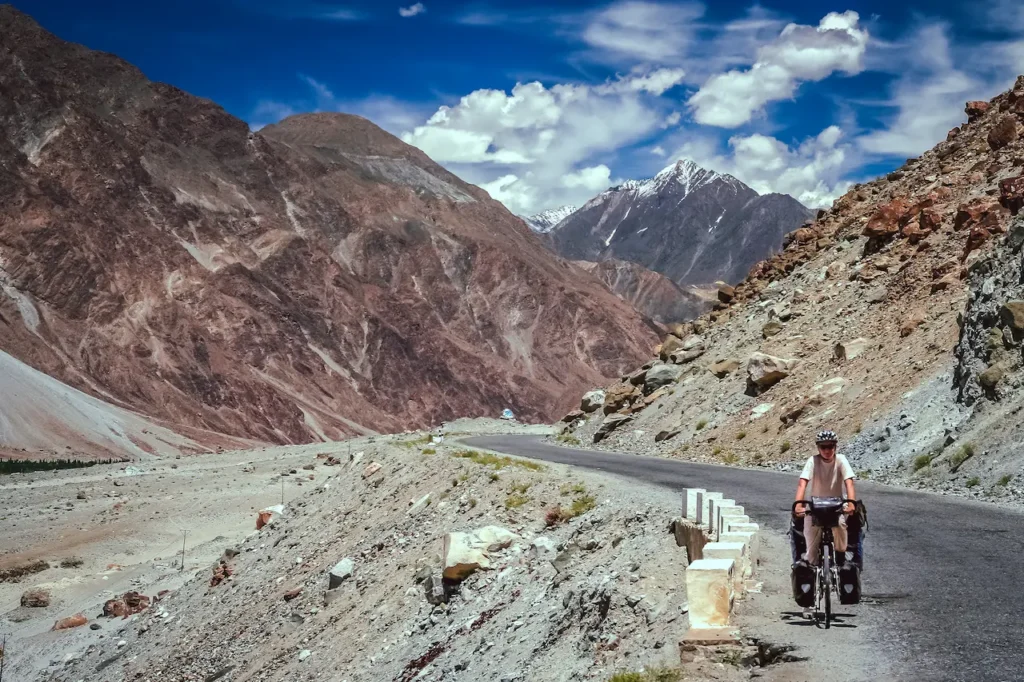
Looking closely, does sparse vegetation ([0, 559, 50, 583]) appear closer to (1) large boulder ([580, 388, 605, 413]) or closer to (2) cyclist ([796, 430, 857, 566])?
(1) large boulder ([580, 388, 605, 413])

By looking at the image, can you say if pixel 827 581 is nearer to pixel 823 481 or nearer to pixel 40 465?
pixel 823 481

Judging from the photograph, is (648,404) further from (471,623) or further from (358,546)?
(471,623)

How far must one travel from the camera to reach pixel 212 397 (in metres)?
92.8

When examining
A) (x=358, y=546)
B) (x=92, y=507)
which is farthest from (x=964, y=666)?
(x=92, y=507)

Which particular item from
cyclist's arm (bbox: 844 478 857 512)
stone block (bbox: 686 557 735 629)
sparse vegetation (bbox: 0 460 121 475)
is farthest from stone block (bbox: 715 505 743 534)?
sparse vegetation (bbox: 0 460 121 475)

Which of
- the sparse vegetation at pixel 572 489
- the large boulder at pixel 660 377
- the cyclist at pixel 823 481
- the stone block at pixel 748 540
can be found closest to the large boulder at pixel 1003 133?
the large boulder at pixel 660 377

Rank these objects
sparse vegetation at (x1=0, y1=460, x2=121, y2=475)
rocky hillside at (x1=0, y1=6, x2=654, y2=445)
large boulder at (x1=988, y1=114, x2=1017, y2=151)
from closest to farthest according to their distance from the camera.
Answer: large boulder at (x1=988, y1=114, x2=1017, y2=151)
sparse vegetation at (x1=0, y1=460, x2=121, y2=475)
rocky hillside at (x1=0, y1=6, x2=654, y2=445)

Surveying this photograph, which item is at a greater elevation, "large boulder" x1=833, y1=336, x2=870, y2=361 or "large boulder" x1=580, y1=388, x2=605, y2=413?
"large boulder" x1=833, y1=336, x2=870, y2=361

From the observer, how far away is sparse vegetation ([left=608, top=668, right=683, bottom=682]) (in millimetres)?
7121

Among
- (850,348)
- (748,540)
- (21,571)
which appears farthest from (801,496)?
(21,571)

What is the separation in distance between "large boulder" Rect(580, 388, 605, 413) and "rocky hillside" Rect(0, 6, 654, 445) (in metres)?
49.9

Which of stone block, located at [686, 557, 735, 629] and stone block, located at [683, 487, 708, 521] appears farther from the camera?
stone block, located at [683, 487, 708, 521]

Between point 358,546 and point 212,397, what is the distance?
77.9 metres

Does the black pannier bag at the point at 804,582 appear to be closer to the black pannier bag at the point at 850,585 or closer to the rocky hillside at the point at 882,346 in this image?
the black pannier bag at the point at 850,585
